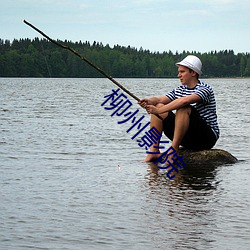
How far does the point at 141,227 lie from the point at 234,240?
722 mm

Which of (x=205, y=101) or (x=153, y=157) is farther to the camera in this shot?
(x=153, y=157)

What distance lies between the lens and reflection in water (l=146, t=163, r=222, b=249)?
5.37 meters

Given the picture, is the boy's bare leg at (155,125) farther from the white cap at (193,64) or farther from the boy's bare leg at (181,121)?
the white cap at (193,64)

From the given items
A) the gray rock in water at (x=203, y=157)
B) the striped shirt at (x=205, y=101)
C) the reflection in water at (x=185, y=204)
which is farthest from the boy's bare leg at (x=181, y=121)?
the gray rock in water at (x=203, y=157)

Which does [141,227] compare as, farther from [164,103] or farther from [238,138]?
[238,138]

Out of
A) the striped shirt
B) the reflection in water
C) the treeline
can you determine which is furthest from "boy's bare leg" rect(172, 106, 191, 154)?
the treeline

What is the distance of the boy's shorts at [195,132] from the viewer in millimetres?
8844

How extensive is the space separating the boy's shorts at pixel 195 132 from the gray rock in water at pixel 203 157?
0.07m

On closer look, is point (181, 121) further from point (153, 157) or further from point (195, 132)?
point (153, 157)

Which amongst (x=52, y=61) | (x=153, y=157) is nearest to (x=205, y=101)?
(x=153, y=157)

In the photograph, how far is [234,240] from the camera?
17.4ft

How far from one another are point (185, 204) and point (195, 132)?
2509 mm

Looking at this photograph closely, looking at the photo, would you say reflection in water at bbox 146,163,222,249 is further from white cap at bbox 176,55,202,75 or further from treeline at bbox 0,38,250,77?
treeline at bbox 0,38,250,77

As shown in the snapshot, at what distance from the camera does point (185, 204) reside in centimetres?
657
